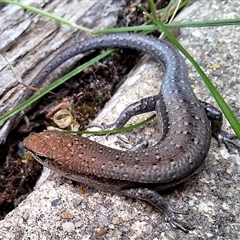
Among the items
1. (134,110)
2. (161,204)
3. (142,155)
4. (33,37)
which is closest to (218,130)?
(134,110)

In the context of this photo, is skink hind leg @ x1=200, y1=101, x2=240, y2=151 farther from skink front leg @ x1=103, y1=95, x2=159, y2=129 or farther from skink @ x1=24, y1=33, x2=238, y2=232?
skink front leg @ x1=103, y1=95, x2=159, y2=129

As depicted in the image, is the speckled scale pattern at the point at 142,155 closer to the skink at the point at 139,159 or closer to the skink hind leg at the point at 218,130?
the skink at the point at 139,159

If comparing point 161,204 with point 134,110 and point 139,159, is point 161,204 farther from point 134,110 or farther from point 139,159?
point 134,110

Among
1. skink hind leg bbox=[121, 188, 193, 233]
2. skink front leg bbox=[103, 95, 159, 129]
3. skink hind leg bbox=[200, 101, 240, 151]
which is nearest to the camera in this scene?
skink hind leg bbox=[121, 188, 193, 233]

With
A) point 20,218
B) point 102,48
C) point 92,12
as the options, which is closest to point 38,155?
point 20,218

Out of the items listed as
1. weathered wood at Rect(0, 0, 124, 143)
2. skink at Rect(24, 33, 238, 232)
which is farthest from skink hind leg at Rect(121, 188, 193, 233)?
weathered wood at Rect(0, 0, 124, 143)

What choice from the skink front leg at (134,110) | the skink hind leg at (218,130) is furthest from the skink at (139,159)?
the skink front leg at (134,110)

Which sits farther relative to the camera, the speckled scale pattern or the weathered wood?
the weathered wood
